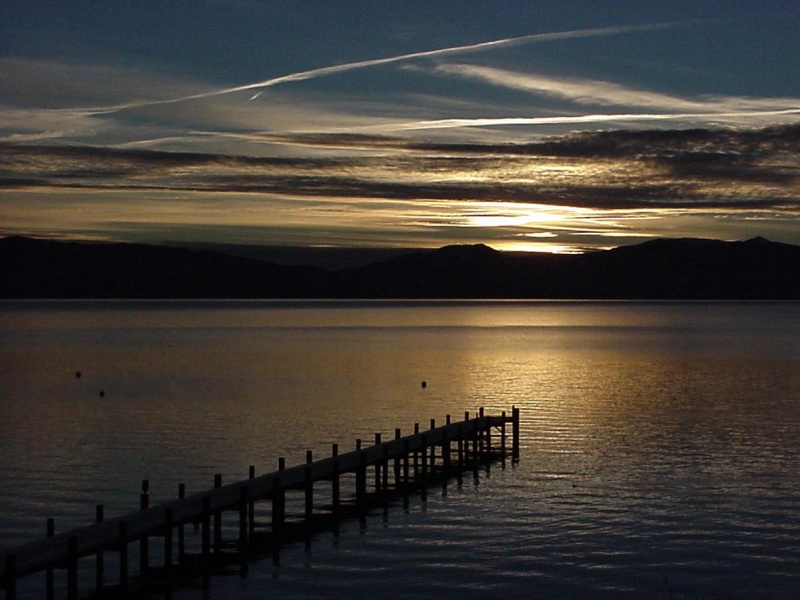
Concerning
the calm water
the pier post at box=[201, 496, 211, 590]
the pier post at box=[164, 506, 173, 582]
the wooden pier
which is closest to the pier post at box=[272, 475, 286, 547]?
the wooden pier

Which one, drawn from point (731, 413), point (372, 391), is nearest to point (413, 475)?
→ point (731, 413)

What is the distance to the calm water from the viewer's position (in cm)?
2366

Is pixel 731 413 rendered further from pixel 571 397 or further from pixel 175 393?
pixel 175 393

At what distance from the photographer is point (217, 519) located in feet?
81.5

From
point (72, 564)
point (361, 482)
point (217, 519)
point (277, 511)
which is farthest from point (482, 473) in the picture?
point (72, 564)

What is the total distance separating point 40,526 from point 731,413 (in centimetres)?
3573

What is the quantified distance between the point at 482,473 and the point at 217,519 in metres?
14.0

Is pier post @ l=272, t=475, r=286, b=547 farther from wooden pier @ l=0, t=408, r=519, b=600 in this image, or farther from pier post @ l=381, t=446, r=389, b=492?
pier post @ l=381, t=446, r=389, b=492

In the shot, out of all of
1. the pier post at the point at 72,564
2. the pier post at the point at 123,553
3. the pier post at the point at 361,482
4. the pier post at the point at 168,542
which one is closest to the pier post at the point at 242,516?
the pier post at the point at 168,542

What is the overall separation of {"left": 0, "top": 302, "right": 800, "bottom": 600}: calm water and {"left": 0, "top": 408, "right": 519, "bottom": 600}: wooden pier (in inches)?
46.4

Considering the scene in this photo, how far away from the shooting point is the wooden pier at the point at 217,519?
2012 cm

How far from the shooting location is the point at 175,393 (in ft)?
198

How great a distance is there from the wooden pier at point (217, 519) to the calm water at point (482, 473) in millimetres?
1177

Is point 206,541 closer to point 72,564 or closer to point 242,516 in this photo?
point 242,516
